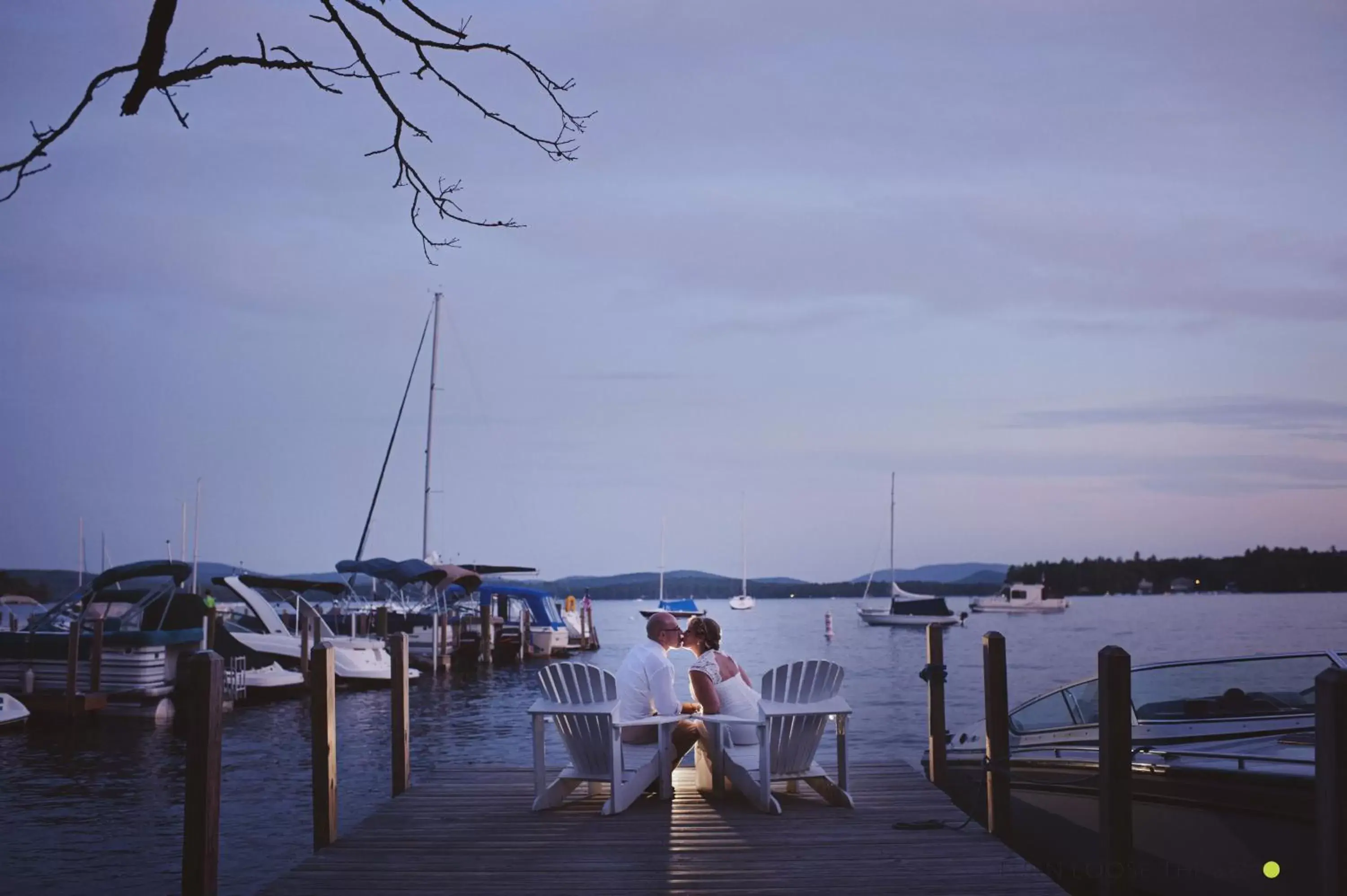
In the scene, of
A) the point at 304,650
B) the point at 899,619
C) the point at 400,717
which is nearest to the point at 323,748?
the point at 400,717

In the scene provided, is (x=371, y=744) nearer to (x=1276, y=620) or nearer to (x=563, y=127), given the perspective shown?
(x=563, y=127)

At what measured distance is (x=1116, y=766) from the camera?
5.83 meters

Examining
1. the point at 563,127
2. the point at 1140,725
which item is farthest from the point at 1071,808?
the point at 563,127

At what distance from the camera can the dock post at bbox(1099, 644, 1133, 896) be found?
582 centimetres

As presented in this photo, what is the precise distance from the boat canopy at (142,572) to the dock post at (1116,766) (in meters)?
22.8

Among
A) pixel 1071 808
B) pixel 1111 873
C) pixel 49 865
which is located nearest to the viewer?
pixel 1111 873

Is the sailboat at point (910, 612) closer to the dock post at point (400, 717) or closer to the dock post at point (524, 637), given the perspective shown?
the dock post at point (524, 637)

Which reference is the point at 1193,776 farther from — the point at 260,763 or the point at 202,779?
the point at 260,763

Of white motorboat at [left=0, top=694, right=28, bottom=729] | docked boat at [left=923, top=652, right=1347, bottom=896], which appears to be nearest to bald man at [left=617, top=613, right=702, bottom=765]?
docked boat at [left=923, top=652, right=1347, bottom=896]

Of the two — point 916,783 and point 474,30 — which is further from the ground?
point 474,30

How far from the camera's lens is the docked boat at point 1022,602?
124m

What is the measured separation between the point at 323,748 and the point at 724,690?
2622 mm

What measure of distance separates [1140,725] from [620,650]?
59209 millimetres

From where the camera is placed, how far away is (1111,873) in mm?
5891
